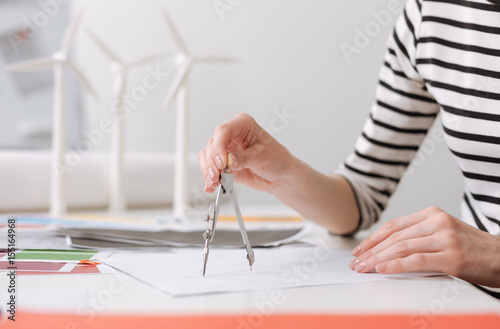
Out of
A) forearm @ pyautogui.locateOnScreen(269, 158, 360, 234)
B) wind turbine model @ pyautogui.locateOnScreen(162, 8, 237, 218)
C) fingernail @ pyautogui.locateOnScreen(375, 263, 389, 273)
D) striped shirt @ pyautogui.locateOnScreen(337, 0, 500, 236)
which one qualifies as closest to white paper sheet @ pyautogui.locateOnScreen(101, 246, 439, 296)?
fingernail @ pyautogui.locateOnScreen(375, 263, 389, 273)

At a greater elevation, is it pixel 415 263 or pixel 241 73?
pixel 241 73

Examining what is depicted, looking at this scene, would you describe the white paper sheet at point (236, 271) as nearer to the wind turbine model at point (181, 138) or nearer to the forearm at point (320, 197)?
the forearm at point (320, 197)

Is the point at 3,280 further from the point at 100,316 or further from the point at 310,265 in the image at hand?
the point at 310,265

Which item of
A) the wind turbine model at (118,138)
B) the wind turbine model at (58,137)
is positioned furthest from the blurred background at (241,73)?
the wind turbine model at (58,137)

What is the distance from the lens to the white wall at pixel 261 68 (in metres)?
1.60

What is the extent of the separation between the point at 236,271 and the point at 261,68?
1250 millimetres

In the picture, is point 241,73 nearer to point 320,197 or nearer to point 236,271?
point 320,197

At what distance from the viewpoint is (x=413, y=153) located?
788 millimetres

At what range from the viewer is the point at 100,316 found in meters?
0.33

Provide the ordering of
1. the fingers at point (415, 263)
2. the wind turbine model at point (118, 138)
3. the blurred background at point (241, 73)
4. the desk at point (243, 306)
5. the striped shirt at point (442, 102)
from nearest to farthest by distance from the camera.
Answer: the desk at point (243, 306)
the fingers at point (415, 263)
the striped shirt at point (442, 102)
the wind turbine model at point (118, 138)
the blurred background at point (241, 73)

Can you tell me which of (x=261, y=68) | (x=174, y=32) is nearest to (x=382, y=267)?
(x=174, y=32)

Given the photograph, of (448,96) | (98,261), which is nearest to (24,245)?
(98,261)

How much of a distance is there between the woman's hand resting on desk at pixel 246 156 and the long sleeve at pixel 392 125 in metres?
0.18

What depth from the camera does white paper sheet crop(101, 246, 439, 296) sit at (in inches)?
16.2
